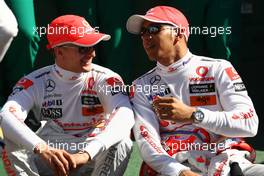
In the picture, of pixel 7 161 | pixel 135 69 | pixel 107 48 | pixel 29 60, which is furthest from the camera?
pixel 135 69

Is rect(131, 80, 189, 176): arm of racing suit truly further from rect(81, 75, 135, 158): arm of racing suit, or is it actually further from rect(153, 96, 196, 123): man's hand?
rect(153, 96, 196, 123): man's hand

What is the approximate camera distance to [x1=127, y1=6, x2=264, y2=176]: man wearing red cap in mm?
3789

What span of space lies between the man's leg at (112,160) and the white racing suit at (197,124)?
0.10 metres

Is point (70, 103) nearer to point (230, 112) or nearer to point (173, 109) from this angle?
point (173, 109)

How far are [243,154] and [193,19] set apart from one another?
6.85 ft

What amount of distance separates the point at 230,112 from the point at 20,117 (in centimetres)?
102

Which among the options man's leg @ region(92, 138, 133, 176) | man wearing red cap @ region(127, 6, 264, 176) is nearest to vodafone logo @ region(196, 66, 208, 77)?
man wearing red cap @ region(127, 6, 264, 176)

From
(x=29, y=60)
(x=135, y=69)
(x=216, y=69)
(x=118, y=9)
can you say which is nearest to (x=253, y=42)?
(x=135, y=69)

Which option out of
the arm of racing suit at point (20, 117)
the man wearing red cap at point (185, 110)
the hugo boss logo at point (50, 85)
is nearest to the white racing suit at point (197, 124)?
the man wearing red cap at point (185, 110)

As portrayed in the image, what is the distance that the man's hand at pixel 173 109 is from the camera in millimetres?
3738

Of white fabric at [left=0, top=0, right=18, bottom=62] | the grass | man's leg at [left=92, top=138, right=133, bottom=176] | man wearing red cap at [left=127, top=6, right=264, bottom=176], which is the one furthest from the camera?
the grass

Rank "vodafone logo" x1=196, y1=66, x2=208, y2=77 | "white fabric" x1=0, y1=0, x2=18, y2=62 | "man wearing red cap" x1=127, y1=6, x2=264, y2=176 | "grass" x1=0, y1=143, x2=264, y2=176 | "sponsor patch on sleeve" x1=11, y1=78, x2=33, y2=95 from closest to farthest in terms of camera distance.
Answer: "white fabric" x1=0, y1=0, x2=18, y2=62 < "man wearing red cap" x1=127, y1=6, x2=264, y2=176 < "vodafone logo" x1=196, y1=66, x2=208, y2=77 < "sponsor patch on sleeve" x1=11, y1=78, x2=33, y2=95 < "grass" x1=0, y1=143, x2=264, y2=176

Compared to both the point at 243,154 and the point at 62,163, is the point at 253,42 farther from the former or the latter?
the point at 62,163

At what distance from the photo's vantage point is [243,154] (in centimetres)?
391
